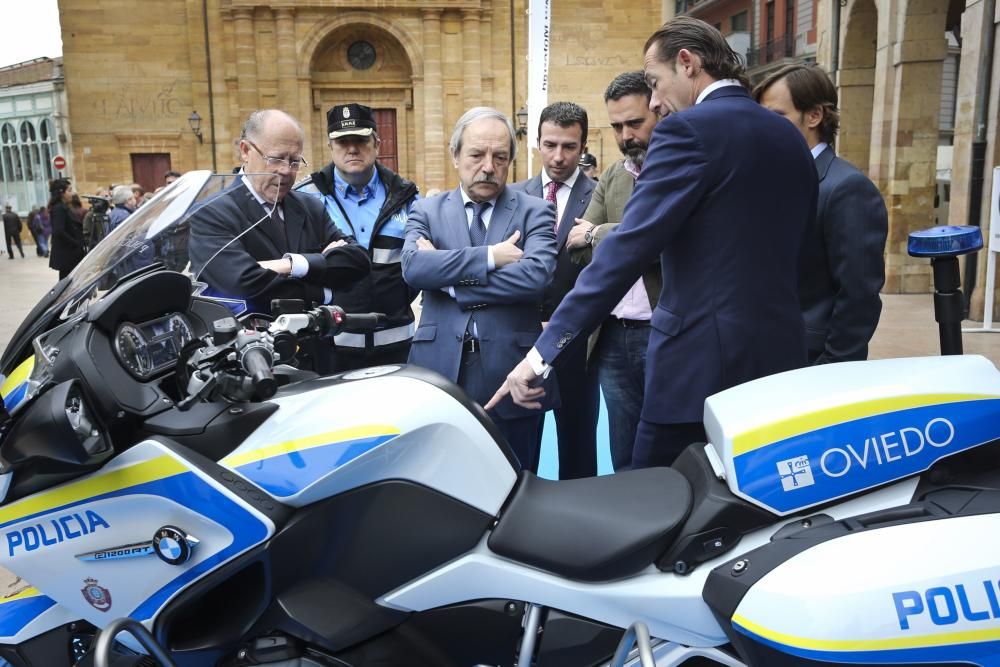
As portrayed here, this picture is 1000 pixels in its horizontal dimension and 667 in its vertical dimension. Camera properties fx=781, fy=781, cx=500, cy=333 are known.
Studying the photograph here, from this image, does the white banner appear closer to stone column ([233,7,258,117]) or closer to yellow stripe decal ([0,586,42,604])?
yellow stripe decal ([0,586,42,604])

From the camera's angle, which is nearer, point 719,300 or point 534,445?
point 719,300

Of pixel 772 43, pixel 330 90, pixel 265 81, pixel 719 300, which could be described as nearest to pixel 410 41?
pixel 330 90

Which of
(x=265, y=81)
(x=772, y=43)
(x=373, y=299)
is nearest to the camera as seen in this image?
(x=373, y=299)

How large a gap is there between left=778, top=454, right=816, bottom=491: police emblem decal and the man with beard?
1592 millimetres

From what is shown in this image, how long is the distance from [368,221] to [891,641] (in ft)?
9.28

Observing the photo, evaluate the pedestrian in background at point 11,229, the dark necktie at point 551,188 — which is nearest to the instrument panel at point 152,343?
the dark necktie at point 551,188

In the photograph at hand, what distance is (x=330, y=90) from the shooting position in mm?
25203

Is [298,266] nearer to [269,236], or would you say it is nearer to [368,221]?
[269,236]

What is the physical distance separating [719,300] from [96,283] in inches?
55.1

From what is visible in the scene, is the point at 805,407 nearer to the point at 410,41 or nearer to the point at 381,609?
the point at 381,609

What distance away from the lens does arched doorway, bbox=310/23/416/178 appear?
25188 mm

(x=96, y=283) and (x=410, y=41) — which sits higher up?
(x=410, y=41)

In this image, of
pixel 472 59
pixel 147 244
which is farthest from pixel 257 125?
pixel 472 59

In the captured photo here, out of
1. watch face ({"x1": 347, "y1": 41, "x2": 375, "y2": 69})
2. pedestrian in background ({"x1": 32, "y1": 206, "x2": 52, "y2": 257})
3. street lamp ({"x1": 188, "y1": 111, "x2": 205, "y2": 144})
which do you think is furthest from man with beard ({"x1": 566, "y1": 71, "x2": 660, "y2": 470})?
pedestrian in background ({"x1": 32, "y1": 206, "x2": 52, "y2": 257})
